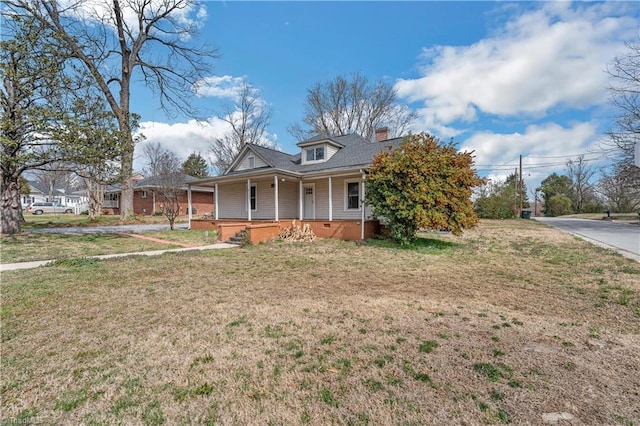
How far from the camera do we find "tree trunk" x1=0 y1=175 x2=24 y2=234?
1198cm

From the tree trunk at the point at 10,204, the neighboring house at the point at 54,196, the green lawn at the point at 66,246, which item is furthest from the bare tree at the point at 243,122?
the neighboring house at the point at 54,196

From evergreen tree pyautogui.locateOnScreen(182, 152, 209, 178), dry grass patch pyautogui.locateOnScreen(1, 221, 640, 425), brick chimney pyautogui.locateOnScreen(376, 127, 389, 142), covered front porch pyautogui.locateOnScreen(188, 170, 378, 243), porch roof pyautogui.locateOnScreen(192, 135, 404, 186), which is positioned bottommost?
dry grass patch pyautogui.locateOnScreen(1, 221, 640, 425)

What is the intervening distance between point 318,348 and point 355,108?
98.4 feet

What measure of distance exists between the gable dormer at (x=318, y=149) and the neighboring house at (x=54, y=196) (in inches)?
1838

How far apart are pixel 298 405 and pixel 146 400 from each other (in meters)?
1.18

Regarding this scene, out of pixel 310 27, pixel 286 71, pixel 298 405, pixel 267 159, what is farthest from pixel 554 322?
pixel 286 71

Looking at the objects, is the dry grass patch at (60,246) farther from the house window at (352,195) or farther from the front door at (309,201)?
the house window at (352,195)

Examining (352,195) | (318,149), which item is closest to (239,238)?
(352,195)

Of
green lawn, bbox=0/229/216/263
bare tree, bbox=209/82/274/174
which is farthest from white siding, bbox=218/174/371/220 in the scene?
bare tree, bbox=209/82/274/174

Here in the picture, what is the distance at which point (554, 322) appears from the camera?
12.4ft

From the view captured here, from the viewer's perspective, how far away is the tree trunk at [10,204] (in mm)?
11984

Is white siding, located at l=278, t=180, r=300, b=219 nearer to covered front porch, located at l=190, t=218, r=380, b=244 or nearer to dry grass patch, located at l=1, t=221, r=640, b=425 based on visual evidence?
covered front porch, located at l=190, t=218, r=380, b=244

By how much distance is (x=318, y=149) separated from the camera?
16.5 meters

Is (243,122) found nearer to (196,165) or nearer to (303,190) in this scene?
(196,165)
